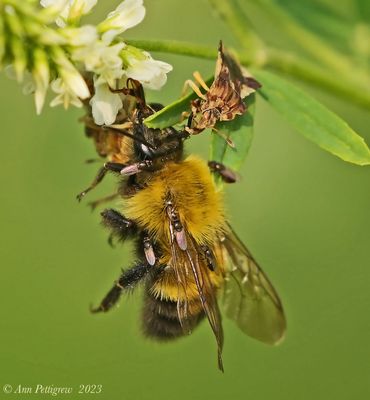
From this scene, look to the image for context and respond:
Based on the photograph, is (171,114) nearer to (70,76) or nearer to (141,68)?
(141,68)

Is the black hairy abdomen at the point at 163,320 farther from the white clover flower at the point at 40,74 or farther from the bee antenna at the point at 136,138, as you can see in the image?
the white clover flower at the point at 40,74

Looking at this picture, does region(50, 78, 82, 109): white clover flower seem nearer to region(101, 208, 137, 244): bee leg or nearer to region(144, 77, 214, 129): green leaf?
region(144, 77, 214, 129): green leaf

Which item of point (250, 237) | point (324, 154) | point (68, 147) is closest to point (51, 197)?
point (68, 147)

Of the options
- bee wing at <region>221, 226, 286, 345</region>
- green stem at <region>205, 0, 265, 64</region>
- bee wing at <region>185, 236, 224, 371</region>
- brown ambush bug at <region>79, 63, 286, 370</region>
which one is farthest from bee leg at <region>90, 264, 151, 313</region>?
green stem at <region>205, 0, 265, 64</region>

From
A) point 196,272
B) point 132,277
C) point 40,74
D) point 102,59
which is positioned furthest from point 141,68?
point 132,277

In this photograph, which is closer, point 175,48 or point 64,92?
point 64,92

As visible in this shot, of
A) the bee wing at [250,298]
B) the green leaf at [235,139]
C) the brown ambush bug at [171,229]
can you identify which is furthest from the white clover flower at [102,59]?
the bee wing at [250,298]
